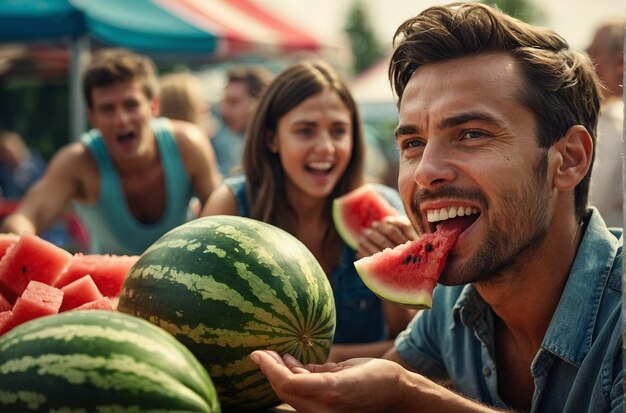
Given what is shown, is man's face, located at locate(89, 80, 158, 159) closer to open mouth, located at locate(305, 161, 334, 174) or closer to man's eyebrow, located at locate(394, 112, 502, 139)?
open mouth, located at locate(305, 161, 334, 174)

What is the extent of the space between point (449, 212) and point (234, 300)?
0.74 metres

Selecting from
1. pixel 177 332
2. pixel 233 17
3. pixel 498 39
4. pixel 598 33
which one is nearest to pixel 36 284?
pixel 177 332

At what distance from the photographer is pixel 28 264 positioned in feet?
8.21

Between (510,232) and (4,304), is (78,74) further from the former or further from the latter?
(510,232)

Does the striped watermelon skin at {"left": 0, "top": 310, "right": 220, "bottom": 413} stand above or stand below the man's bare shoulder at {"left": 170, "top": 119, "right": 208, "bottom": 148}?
above

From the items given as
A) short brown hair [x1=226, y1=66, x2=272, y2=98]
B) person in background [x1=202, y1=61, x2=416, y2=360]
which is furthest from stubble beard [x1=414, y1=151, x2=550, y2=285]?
short brown hair [x1=226, y1=66, x2=272, y2=98]

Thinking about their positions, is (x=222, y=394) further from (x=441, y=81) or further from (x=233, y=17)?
(x=233, y=17)

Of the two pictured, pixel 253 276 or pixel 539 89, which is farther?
pixel 539 89

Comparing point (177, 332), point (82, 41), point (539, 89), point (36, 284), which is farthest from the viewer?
point (82, 41)

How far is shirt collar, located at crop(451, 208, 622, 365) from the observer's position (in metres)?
2.38

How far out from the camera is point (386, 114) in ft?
52.3

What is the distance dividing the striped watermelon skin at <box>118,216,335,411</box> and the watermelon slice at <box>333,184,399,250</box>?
69.2 inches

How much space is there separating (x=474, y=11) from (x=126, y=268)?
1437mm

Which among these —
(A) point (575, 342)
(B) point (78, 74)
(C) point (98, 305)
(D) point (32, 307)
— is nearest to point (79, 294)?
(C) point (98, 305)
